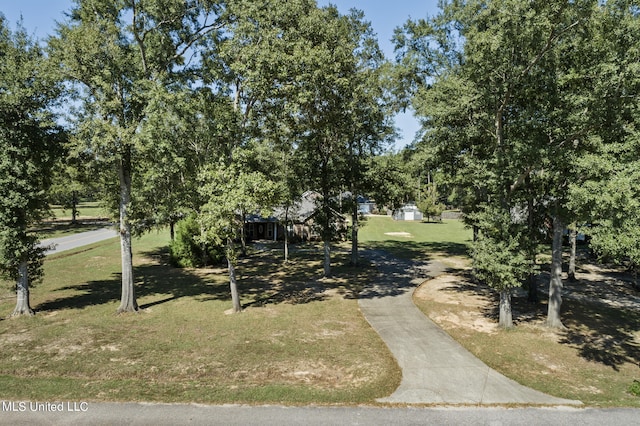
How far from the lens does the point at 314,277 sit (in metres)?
25.9

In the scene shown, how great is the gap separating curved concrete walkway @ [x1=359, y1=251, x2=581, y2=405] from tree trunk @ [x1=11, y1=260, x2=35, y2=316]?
15418mm

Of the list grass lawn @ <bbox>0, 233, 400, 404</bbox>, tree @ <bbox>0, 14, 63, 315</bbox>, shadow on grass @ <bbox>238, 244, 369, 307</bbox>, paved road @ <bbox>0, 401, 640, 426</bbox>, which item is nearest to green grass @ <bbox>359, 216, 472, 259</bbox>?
shadow on grass @ <bbox>238, 244, 369, 307</bbox>

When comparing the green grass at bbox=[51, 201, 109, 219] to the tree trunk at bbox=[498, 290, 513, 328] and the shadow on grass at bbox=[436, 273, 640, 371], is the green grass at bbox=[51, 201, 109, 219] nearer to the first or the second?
the tree trunk at bbox=[498, 290, 513, 328]

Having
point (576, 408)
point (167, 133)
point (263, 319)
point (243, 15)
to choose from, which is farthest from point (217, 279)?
point (576, 408)

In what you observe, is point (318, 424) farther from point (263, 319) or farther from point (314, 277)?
point (314, 277)

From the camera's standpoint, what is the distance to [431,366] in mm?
12273

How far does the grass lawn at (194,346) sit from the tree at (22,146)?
2898 mm

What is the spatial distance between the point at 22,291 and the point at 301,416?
48.6 feet

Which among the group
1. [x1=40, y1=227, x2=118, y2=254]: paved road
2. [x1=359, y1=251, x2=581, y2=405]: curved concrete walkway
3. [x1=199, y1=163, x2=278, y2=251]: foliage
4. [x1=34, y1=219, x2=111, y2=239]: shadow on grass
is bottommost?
[x1=359, y1=251, x2=581, y2=405]: curved concrete walkway

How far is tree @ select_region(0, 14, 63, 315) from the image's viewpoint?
1494cm

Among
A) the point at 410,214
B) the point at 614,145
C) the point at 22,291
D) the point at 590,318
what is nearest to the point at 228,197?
the point at 22,291

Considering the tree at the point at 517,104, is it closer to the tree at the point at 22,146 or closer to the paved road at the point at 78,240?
the tree at the point at 22,146

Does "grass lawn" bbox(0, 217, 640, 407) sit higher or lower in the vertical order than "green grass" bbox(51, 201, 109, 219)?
lower

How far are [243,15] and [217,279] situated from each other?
1606 centimetres
